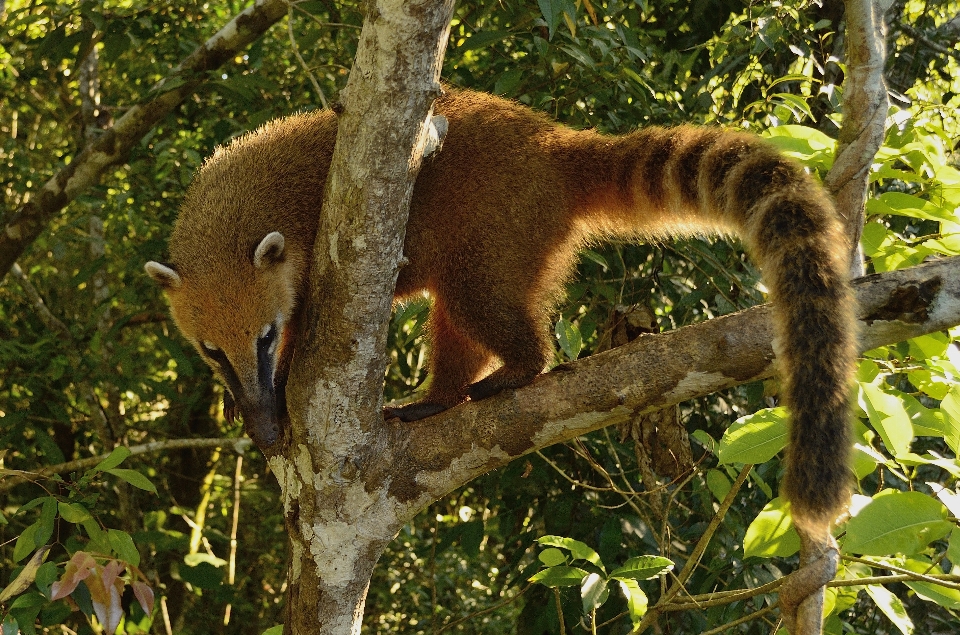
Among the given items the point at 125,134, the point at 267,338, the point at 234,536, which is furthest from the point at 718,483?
the point at 234,536

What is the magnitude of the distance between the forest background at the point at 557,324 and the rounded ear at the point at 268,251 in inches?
29.9

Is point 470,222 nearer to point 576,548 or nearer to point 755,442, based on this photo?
point 576,548

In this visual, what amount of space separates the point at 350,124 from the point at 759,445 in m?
1.41

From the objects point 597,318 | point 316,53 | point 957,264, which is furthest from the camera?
point 316,53

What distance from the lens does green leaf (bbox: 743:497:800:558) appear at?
2297mm

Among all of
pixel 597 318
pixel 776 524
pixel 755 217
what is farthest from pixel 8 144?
pixel 776 524

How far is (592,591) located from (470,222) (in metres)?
1.39

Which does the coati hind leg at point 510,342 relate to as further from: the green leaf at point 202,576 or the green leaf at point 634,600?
the green leaf at point 202,576

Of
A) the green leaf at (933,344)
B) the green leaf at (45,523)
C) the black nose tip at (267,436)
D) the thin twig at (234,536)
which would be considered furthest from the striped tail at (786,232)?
the thin twig at (234,536)

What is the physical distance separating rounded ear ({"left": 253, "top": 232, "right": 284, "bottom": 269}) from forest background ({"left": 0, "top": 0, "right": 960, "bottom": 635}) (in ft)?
2.49

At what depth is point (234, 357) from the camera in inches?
132

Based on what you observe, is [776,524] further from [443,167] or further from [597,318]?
[597,318]

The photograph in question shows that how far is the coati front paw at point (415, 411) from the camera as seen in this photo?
316 cm

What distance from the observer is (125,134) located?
4.60 metres
